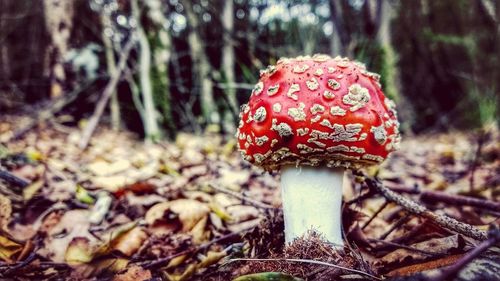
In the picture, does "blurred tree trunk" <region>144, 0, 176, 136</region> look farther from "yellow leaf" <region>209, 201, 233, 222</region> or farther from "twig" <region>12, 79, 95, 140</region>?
"yellow leaf" <region>209, 201, 233, 222</region>

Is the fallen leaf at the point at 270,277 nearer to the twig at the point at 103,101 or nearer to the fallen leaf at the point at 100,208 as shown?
the fallen leaf at the point at 100,208

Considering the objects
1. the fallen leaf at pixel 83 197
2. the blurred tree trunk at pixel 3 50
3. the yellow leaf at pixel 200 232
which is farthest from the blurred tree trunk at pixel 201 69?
the yellow leaf at pixel 200 232

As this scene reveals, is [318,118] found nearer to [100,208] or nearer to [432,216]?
[432,216]

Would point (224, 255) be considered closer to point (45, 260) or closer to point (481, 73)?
point (45, 260)

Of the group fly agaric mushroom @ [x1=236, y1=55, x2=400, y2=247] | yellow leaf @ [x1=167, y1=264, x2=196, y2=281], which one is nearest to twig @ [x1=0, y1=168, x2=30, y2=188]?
yellow leaf @ [x1=167, y1=264, x2=196, y2=281]

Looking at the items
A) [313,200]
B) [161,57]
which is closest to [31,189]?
[313,200]
